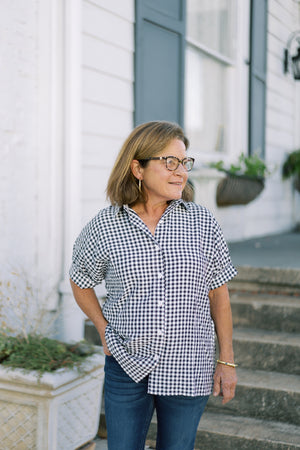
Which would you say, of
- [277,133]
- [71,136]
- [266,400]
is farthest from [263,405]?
[277,133]

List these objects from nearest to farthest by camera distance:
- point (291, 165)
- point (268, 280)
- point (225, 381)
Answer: point (225, 381) < point (268, 280) < point (291, 165)

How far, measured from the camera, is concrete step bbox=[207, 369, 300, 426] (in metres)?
2.88

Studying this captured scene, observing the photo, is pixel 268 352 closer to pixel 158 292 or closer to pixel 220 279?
pixel 220 279

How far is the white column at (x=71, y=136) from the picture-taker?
10.9 feet

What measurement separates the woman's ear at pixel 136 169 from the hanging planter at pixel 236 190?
324 centimetres

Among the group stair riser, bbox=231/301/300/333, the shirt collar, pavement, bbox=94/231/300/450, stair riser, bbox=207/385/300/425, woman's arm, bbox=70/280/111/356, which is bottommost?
stair riser, bbox=207/385/300/425

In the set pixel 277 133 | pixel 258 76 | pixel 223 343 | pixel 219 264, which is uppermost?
pixel 258 76

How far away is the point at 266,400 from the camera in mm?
2924

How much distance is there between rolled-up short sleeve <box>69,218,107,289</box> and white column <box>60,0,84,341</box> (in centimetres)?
145

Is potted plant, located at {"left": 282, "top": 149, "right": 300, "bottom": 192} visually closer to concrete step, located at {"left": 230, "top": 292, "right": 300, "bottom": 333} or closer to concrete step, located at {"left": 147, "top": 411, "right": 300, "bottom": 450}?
concrete step, located at {"left": 230, "top": 292, "right": 300, "bottom": 333}

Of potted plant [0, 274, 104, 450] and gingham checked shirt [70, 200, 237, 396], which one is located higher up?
gingham checked shirt [70, 200, 237, 396]

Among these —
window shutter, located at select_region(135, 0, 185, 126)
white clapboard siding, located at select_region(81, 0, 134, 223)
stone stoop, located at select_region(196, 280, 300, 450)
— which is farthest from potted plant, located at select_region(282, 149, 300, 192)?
stone stoop, located at select_region(196, 280, 300, 450)

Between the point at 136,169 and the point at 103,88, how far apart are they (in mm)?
1944

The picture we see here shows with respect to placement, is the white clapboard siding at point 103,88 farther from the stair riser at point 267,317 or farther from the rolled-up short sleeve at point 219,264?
the rolled-up short sleeve at point 219,264
